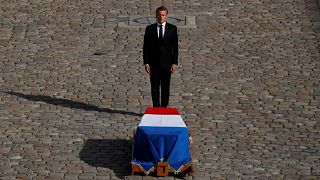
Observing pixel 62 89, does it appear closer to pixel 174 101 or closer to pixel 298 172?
pixel 174 101

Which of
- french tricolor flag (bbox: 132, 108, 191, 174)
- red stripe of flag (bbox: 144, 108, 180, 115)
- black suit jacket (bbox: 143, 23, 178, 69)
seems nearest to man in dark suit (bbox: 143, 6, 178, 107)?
black suit jacket (bbox: 143, 23, 178, 69)

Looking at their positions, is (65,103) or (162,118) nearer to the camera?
(162,118)

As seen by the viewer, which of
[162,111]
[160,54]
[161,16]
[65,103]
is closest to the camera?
[162,111]

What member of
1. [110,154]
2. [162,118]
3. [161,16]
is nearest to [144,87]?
[161,16]

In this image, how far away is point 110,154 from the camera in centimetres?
1639

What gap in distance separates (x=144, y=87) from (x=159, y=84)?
1.62 m

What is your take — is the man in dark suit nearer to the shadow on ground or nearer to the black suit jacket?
the black suit jacket

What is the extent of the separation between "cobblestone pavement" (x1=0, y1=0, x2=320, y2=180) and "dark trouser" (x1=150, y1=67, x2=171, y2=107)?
591mm

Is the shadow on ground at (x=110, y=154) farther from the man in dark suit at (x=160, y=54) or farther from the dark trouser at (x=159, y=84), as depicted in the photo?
the man in dark suit at (x=160, y=54)

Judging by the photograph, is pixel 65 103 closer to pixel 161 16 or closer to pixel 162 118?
pixel 161 16

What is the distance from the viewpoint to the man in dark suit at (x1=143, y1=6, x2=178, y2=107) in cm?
1752

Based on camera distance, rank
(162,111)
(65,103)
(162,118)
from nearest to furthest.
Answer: (162,118) → (162,111) → (65,103)

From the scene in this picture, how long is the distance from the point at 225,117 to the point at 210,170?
2.26 metres

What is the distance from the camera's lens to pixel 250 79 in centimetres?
1975
